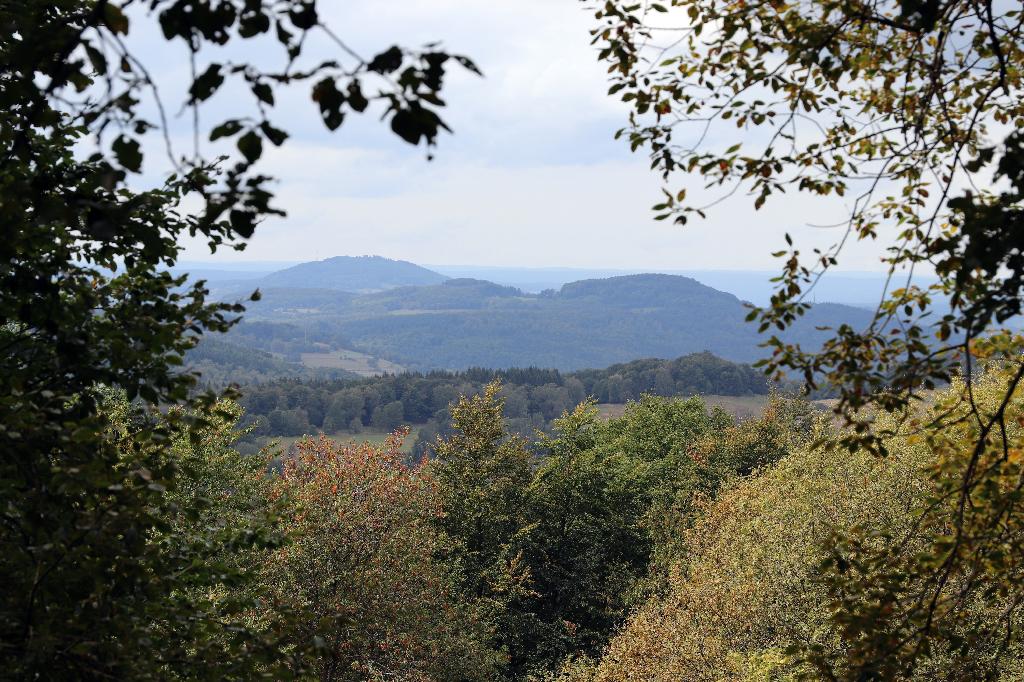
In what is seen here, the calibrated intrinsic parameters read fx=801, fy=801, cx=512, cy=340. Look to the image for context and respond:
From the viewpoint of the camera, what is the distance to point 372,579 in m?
23.4

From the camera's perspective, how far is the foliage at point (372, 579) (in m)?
22.8

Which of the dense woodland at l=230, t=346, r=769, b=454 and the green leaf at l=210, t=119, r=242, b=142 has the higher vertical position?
the green leaf at l=210, t=119, r=242, b=142

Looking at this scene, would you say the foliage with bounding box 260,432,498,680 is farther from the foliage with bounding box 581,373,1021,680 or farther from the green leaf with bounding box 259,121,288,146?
the green leaf with bounding box 259,121,288,146

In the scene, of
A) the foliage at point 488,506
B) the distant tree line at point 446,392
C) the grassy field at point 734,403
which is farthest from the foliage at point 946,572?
the grassy field at point 734,403

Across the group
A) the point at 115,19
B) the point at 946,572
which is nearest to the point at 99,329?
the point at 115,19

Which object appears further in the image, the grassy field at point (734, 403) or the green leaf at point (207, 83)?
the grassy field at point (734, 403)

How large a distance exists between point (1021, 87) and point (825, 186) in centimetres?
179

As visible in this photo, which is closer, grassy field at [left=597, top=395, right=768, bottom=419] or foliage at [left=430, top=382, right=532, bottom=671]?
foliage at [left=430, top=382, right=532, bottom=671]

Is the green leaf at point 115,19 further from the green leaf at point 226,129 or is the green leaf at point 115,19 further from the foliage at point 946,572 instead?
the foliage at point 946,572

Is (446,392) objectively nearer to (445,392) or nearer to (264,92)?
(445,392)

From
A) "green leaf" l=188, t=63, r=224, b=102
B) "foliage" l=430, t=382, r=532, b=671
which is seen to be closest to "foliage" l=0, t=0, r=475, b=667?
"green leaf" l=188, t=63, r=224, b=102

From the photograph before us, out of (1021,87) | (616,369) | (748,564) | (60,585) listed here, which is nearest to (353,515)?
(748,564)

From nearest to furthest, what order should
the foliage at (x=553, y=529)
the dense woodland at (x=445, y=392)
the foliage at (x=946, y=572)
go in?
the foliage at (x=946, y=572)
the foliage at (x=553, y=529)
the dense woodland at (x=445, y=392)

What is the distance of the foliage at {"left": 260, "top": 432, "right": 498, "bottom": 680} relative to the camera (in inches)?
899
